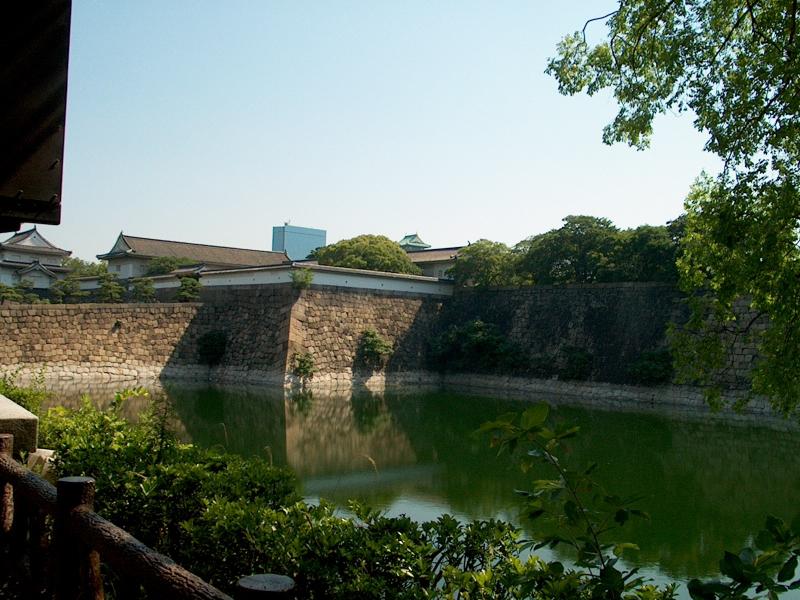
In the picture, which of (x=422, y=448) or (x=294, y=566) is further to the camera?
(x=422, y=448)

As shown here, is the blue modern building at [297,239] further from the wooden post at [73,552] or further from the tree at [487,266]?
the wooden post at [73,552]

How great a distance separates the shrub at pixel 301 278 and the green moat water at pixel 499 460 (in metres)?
3.71

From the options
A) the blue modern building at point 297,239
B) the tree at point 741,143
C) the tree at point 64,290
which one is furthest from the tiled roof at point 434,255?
the blue modern building at point 297,239

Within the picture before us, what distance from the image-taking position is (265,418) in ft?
38.1

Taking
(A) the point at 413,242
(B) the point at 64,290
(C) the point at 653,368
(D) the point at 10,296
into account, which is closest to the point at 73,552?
(C) the point at 653,368

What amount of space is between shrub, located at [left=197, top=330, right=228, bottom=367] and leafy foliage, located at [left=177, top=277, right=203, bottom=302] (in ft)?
4.81

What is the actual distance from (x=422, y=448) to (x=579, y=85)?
5491 mm

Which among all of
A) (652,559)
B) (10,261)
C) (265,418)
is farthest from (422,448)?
(10,261)

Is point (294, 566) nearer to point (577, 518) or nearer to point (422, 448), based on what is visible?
point (577, 518)

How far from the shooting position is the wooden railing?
140 centimetres

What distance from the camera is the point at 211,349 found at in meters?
18.0

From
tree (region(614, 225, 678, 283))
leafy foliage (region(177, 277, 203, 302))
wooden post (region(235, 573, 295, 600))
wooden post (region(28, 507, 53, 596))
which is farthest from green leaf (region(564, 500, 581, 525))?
leafy foliage (region(177, 277, 203, 302))

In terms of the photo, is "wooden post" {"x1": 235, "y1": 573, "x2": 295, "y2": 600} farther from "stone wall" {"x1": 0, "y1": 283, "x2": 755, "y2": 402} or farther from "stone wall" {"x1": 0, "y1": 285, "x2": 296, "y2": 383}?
"stone wall" {"x1": 0, "y1": 285, "x2": 296, "y2": 383}

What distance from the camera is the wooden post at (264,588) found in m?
1.20
